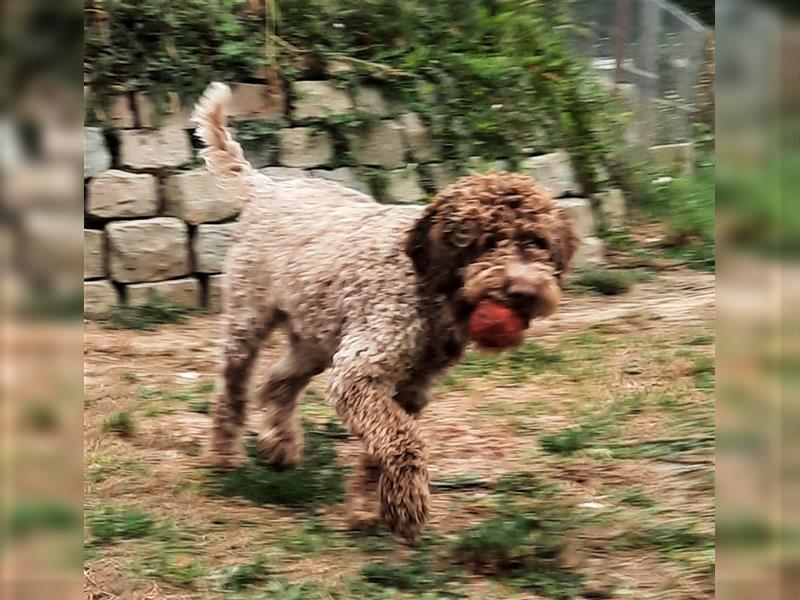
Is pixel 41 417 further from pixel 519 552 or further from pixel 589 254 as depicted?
pixel 589 254

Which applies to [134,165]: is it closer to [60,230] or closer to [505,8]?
[60,230]

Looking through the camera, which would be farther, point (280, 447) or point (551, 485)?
point (280, 447)

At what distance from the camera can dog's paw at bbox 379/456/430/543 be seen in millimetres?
3012

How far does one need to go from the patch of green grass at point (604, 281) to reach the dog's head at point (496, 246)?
0.25 feet

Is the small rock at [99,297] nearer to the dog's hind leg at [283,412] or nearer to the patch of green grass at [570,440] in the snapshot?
the dog's hind leg at [283,412]

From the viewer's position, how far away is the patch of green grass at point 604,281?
3016mm

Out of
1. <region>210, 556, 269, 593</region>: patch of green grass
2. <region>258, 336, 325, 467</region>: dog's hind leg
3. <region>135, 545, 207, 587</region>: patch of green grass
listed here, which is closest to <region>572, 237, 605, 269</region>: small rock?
<region>258, 336, 325, 467</region>: dog's hind leg

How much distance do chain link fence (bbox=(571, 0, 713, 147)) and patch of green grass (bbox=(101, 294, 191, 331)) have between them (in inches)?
53.5

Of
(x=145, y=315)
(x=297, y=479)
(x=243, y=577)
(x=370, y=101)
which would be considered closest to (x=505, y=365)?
(x=297, y=479)

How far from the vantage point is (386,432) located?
297 cm

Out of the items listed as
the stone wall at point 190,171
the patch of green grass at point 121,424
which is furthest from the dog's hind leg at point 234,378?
the patch of green grass at point 121,424

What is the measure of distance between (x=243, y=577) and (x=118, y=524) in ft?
1.37

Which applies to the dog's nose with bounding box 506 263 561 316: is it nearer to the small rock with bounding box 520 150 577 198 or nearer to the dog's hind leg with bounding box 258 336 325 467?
the small rock with bounding box 520 150 577 198

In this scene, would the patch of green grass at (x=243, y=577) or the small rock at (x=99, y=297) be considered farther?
the small rock at (x=99, y=297)
